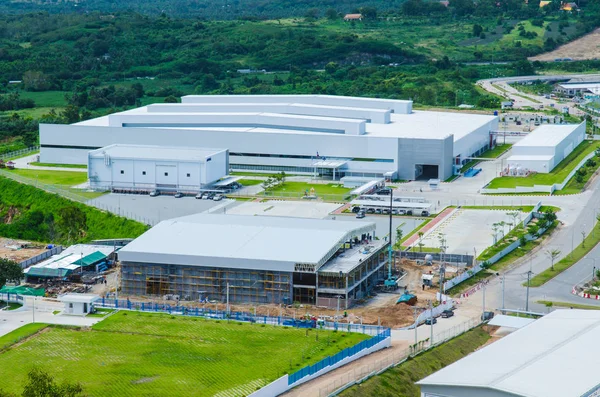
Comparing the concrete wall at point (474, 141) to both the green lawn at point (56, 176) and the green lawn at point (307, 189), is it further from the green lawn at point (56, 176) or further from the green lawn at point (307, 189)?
the green lawn at point (56, 176)

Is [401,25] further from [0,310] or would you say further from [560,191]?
[0,310]

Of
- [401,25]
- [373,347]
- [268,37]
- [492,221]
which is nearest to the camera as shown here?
[373,347]

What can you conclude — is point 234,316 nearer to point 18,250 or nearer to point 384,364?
point 384,364

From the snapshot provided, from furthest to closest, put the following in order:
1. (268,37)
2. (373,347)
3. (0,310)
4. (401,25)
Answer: (401,25) < (268,37) < (0,310) < (373,347)

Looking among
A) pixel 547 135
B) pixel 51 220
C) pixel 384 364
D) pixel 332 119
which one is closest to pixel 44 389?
pixel 384 364

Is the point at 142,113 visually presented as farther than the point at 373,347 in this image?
Yes

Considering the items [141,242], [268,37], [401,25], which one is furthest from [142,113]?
[401,25]
